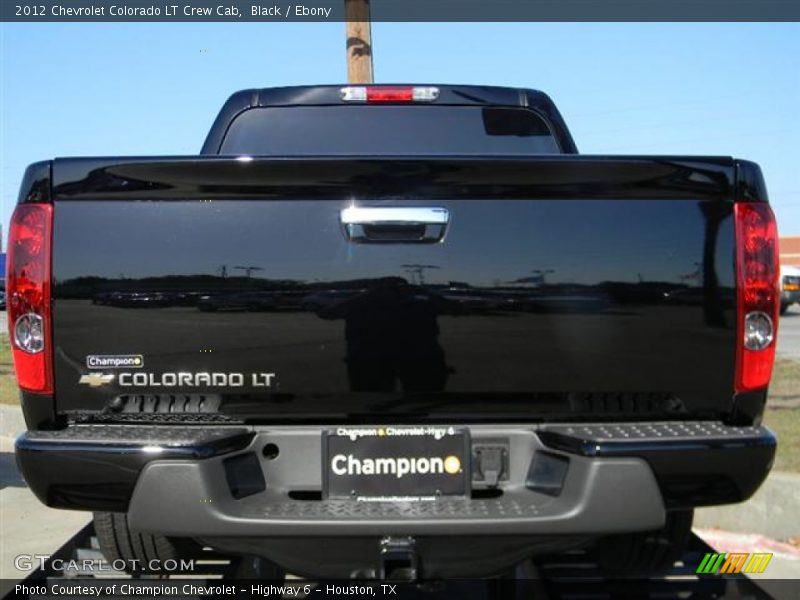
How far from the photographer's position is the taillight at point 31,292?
2453 mm

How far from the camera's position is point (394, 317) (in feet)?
8.07

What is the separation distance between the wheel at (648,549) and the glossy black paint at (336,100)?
7.28 ft

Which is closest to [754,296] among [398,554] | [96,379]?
[398,554]

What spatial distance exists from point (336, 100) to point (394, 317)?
243cm

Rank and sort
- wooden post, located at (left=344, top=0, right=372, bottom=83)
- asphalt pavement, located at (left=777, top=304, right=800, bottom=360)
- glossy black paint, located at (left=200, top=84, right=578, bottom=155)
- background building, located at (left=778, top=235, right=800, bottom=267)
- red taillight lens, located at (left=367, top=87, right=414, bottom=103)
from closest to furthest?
1. red taillight lens, located at (left=367, top=87, right=414, bottom=103)
2. glossy black paint, located at (left=200, top=84, right=578, bottom=155)
3. wooden post, located at (left=344, top=0, right=372, bottom=83)
4. asphalt pavement, located at (left=777, top=304, right=800, bottom=360)
5. background building, located at (left=778, top=235, right=800, bottom=267)

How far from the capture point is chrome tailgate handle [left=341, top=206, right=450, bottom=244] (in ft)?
8.06

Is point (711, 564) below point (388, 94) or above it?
below

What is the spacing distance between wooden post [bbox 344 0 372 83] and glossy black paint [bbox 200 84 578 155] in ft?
16.1

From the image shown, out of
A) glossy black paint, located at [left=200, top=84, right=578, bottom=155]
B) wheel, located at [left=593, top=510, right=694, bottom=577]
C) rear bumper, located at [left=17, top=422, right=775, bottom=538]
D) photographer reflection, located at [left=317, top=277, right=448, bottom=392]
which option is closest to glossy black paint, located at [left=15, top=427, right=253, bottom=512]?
rear bumper, located at [left=17, top=422, right=775, bottom=538]

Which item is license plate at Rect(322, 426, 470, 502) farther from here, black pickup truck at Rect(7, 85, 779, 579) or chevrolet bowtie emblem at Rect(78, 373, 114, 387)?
chevrolet bowtie emblem at Rect(78, 373, 114, 387)

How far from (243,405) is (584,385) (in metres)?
1.00

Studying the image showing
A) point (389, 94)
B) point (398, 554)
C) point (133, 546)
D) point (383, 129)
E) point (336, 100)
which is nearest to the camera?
point (398, 554)

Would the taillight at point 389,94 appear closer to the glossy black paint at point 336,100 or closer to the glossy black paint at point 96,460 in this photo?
the glossy black paint at point 336,100

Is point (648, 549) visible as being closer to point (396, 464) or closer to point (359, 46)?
point (396, 464)
